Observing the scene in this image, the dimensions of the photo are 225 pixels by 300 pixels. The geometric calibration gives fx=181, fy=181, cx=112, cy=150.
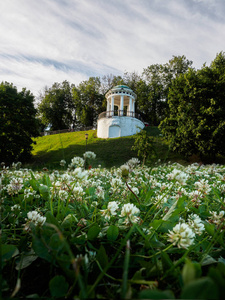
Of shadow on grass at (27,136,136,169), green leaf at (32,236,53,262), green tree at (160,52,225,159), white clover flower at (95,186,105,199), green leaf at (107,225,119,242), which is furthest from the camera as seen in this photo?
shadow on grass at (27,136,136,169)

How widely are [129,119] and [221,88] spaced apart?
16285 mm

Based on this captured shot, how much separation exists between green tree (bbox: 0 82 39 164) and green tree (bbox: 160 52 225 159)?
16.1 metres

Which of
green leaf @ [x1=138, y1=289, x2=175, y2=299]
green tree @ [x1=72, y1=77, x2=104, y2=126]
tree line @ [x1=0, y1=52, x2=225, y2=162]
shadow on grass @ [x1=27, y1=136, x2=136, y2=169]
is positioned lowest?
shadow on grass @ [x1=27, y1=136, x2=136, y2=169]

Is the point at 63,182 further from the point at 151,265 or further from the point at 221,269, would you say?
the point at 221,269

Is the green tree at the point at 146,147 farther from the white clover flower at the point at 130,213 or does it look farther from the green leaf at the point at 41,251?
the green leaf at the point at 41,251

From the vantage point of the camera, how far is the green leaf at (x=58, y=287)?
594 mm

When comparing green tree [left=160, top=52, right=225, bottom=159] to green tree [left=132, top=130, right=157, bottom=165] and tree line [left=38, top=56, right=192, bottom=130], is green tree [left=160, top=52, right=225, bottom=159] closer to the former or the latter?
green tree [left=132, top=130, right=157, bottom=165]

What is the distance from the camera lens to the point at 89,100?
49.5 meters

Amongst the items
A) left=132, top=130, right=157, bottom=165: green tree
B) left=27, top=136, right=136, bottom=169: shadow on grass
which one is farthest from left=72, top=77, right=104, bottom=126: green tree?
left=132, top=130, right=157, bottom=165: green tree

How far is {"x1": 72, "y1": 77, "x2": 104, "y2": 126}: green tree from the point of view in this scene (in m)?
48.7

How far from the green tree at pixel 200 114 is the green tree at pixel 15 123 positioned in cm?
1612

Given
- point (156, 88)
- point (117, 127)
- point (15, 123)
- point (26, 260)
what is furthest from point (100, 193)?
point (156, 88)

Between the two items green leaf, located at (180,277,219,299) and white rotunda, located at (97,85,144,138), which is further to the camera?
white rotunda, located at (97,85,144,138)

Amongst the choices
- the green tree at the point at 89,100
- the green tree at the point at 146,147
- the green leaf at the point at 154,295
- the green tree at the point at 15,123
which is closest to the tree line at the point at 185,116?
the green tree at the point at 15,123
